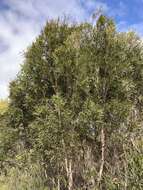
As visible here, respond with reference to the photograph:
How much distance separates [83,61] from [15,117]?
18.3 ft

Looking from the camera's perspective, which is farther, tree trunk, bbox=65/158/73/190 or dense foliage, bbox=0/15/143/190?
tree trunk, bbox=65/158/73/190

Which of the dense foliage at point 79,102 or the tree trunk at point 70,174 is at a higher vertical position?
the dense foliage at point 79,102

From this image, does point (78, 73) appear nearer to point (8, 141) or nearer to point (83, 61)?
point (83, 61)

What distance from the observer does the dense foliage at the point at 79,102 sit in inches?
786

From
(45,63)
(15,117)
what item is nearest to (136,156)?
(45,63)

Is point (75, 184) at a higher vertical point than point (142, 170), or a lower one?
lower

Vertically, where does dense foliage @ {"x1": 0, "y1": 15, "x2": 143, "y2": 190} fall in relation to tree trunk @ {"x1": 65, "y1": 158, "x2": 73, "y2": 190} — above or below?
above

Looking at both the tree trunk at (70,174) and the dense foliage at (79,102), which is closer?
the dense foliage at (79,102)

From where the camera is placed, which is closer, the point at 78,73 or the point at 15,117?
the point at 78,73

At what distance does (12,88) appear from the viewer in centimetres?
2308

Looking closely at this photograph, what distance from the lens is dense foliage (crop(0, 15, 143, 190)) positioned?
20.0 metres

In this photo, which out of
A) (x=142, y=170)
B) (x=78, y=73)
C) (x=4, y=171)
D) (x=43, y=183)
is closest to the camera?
(x=142, y=170)

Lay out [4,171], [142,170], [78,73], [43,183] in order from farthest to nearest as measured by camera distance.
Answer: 1. [4,171]
2. [43,183]
3. [78,73]
4. [142,170]

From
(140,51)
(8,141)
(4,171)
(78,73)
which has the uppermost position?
(140,51)
